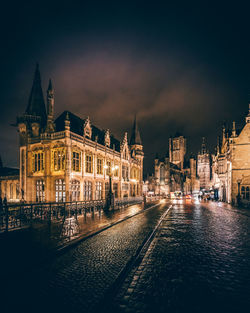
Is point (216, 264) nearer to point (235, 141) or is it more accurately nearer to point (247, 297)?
point (247, 297)

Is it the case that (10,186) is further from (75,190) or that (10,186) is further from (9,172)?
(75,190)

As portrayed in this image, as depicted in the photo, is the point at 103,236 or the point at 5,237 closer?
the point at 5,237

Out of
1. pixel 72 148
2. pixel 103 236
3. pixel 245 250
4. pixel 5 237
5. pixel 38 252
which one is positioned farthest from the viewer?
pixel 72 148

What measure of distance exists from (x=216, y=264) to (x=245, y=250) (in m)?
1.99

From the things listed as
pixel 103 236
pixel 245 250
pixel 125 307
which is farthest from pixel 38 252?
pixel 245 250

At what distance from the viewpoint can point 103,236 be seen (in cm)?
827

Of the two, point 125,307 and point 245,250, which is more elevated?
point 125,307

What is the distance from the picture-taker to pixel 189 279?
4.30 meters

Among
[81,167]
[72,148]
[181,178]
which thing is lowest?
[181,178]

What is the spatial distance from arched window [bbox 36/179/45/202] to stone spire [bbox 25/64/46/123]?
405 inches

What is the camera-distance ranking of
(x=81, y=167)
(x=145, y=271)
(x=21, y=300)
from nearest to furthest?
Result: (x=21, y=300) → (x=145, y=271) → (x=81, y=167)

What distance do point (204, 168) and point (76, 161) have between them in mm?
125925

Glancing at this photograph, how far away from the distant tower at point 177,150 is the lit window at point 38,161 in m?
89.3

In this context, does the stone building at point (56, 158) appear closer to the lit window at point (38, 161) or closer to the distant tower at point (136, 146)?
the lit window at point (38, 161)
